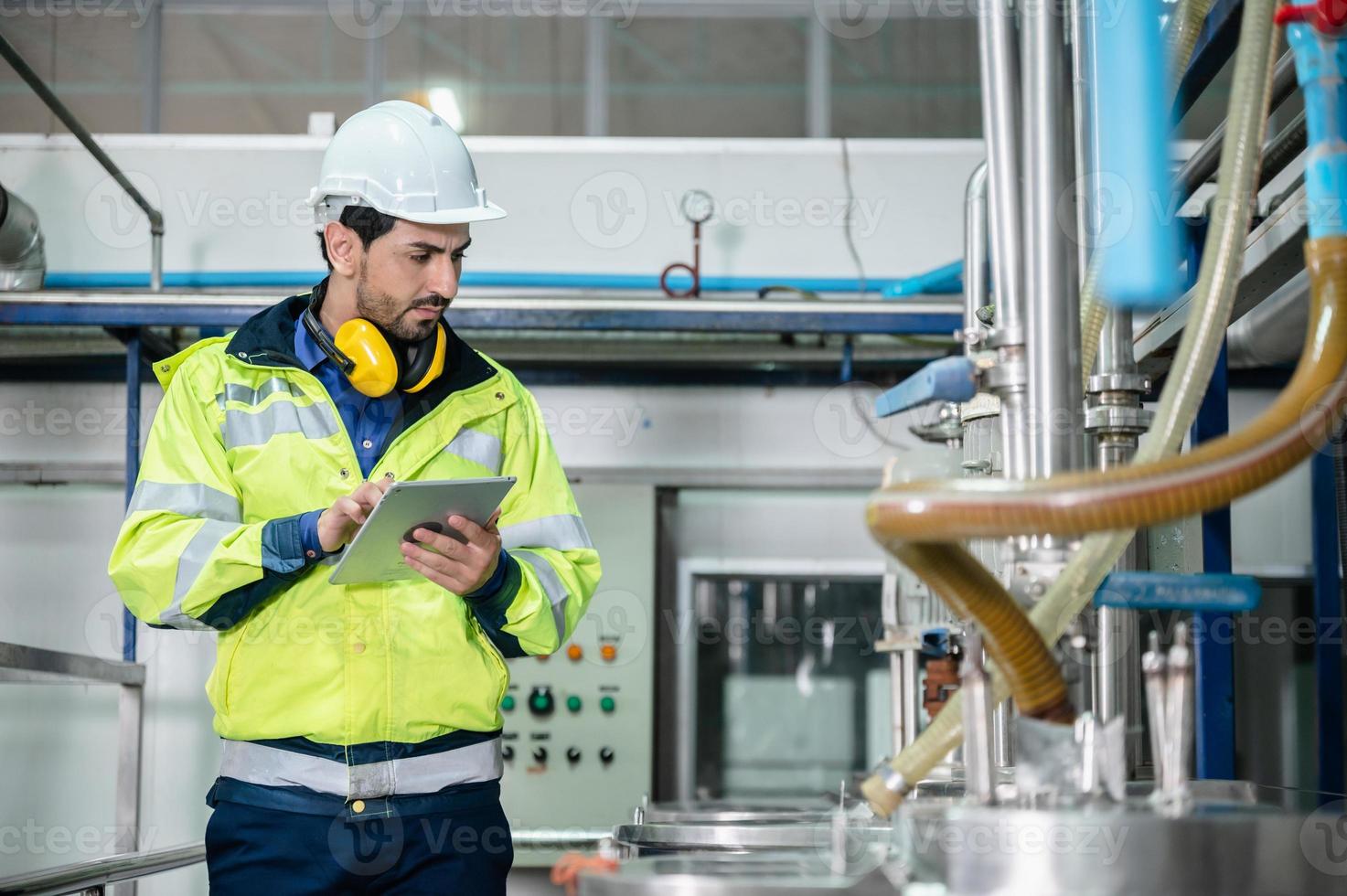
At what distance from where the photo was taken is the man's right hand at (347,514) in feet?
4.73

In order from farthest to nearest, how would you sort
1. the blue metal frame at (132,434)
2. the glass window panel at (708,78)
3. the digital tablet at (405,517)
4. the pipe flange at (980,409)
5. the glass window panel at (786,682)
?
the glass window panel at (708,78) < the glass window panel at (786,682) < the blue metal frame at (132,434) < the pipe flange at (980,409) < the digital tablet at (405,517)

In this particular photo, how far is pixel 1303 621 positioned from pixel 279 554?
3.12m

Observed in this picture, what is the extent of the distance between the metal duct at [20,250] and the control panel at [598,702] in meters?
1.54

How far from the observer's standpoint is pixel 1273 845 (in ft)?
2.93

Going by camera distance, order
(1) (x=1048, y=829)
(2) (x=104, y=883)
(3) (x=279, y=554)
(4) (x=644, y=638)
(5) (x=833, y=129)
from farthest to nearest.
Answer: (5) (x=833, y=129) → (4) (x=644, y=638) → (2) (x=104, y=883) → (3) (x=279, y=554) → (1) (x=1048, y=829)

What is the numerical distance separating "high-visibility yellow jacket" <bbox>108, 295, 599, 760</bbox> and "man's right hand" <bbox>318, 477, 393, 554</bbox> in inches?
1.7

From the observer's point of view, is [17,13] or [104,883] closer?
[104,883]

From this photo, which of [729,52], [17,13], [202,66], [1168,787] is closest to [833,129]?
[729,52]

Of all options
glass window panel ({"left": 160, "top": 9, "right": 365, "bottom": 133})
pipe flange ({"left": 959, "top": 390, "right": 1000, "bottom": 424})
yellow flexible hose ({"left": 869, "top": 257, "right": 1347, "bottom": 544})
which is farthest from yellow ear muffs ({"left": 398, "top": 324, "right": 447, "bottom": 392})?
glass window panel ({"left": 160, "top": 9, "right": 365, "bottom": 133})

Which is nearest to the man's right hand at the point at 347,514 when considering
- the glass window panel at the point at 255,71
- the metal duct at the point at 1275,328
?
the metal duct at the point at 1275,328

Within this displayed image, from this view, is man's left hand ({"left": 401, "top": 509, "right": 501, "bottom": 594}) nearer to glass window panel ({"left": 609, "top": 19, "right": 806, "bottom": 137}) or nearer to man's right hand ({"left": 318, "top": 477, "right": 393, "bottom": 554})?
man's right hand ({"left": 318, "top": 477, "right": 393, "bottom": 554})

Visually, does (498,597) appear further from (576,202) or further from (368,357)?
(576,202)

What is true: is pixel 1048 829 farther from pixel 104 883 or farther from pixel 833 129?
pixel 833 129

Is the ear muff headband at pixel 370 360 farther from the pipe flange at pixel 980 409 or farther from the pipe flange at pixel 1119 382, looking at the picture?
the pipe flange at pixel 1119 382
